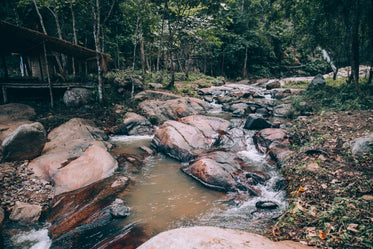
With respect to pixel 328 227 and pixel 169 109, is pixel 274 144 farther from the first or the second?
pixel 169 109

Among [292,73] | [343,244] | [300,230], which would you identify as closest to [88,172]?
[300,230]

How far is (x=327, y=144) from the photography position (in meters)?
5.77

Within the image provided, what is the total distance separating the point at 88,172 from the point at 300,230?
18.1 ft

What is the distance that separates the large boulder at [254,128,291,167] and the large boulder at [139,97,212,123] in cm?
574

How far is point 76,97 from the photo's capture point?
1145 centimetres

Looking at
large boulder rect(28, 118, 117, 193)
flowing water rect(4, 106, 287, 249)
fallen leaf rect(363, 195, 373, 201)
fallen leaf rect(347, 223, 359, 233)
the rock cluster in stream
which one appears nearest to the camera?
fallen leaf rect(347, 223, 359, 233)

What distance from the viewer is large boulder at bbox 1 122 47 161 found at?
582 cm

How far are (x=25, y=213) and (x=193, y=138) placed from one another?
570 cm

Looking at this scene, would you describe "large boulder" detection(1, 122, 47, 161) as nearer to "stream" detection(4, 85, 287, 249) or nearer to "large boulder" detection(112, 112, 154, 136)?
"stream" detection(4, 85, 287, 249)

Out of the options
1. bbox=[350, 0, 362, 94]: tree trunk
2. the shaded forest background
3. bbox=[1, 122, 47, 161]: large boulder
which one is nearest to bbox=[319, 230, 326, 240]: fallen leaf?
bbox=[1, 122, 47, 161]: large boulder

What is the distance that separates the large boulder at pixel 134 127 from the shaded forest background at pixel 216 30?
4599mm

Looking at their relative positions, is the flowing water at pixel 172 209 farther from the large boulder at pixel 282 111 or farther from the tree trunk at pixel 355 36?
the tree trunk at pixel 355 36

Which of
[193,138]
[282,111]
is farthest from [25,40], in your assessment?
[282,111]

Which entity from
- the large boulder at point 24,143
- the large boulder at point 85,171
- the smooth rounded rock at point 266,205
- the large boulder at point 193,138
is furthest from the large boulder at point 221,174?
the large boulder at point 24,143
